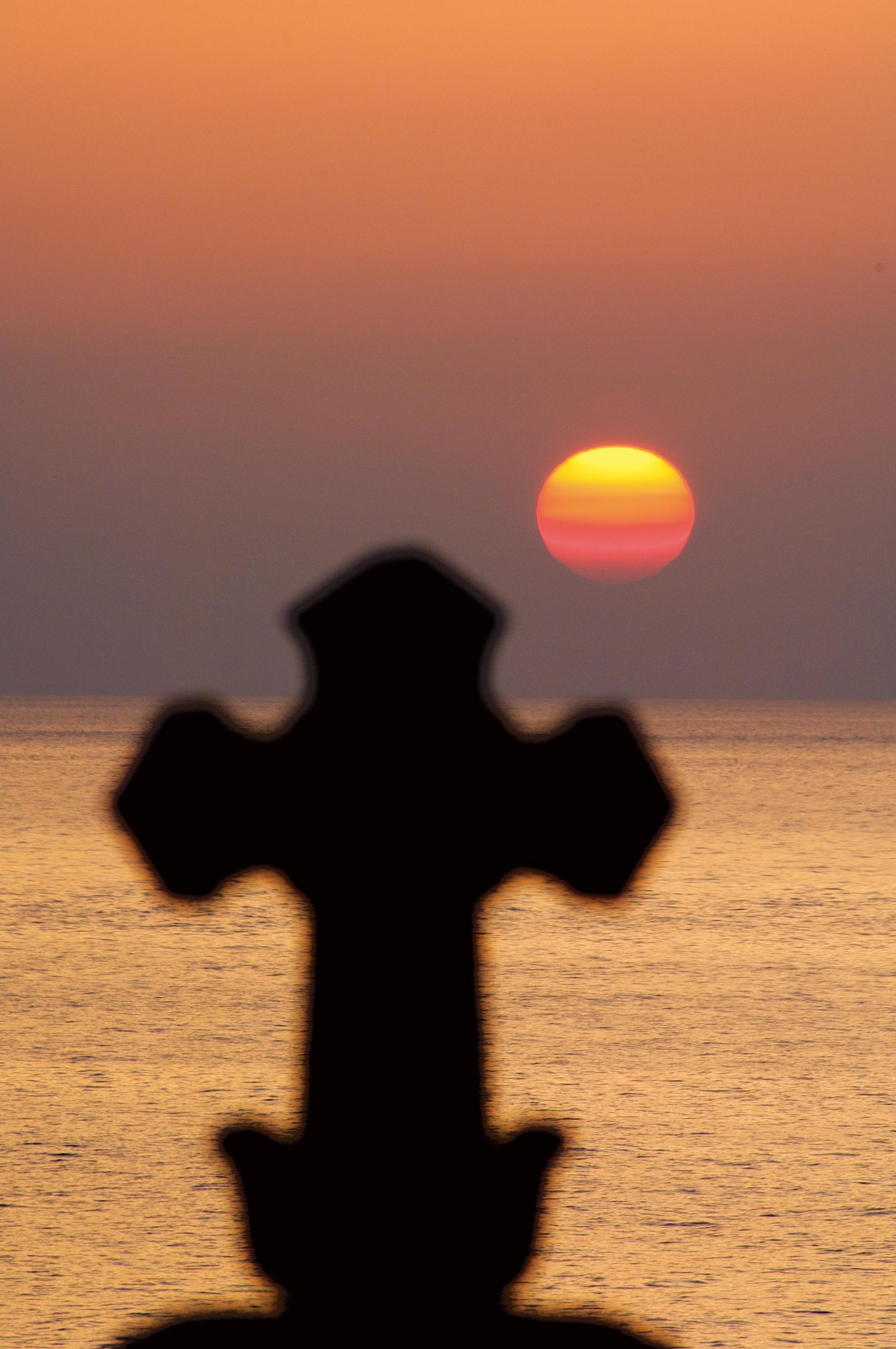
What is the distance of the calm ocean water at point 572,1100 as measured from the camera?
912 inches

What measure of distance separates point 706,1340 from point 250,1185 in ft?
70.7

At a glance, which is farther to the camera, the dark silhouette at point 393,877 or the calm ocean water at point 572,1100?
the calm ocean water at point 572,1100

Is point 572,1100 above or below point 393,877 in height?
above

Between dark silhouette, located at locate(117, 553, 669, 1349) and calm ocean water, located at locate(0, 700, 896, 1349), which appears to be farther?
calm ocean water, located at locate(0, 700, 896, 1349)

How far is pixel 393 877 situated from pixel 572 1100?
33.6m

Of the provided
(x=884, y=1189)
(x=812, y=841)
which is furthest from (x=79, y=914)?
(x=812, y=841)

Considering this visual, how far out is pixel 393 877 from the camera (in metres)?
2.17

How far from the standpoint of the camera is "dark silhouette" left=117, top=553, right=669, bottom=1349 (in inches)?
81.2

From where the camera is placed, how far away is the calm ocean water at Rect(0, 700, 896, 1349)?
912 inches

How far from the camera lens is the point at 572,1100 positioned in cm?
3469

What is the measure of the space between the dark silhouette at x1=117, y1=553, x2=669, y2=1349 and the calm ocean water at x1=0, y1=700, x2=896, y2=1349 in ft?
0.18

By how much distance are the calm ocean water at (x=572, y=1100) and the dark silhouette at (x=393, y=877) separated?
54 mm

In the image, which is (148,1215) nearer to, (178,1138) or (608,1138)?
(178,1138)

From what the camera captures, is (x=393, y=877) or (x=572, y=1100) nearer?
(x=393, y=877)
